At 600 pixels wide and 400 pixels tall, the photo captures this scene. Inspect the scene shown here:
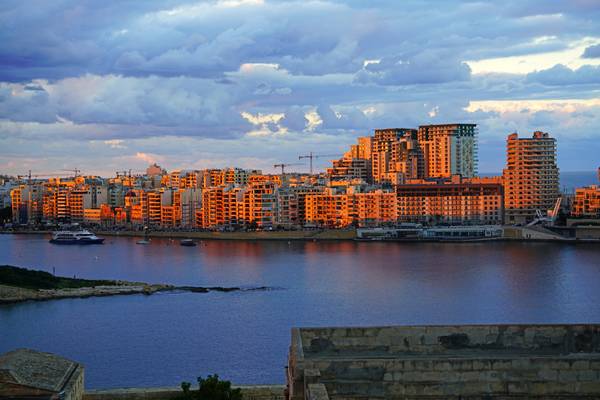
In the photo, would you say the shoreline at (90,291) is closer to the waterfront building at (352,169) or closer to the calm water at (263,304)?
the calm water at (263,304)

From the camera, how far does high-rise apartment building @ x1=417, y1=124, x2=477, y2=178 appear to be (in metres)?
61.9

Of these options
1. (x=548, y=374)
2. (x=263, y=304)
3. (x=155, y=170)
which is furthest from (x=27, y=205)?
(x=548, y=374)

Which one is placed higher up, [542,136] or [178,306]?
[542,136]

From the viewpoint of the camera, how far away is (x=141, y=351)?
14.3 m

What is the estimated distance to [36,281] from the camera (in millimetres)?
22609

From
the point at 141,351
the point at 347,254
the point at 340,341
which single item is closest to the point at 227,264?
the point at 347,254

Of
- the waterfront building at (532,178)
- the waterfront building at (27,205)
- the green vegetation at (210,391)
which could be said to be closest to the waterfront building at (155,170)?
the waterfront building at (27,205)

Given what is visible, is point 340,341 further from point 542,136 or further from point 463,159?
point 463,159

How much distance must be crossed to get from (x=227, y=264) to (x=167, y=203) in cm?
2785

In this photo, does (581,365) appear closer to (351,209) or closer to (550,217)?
(550,217)

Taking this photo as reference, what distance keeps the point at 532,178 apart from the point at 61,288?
2984 cm

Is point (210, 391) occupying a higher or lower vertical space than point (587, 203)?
lower

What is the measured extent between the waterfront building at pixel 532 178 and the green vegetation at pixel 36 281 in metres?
27.7

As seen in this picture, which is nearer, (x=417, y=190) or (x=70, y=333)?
(x=70, y=333)
